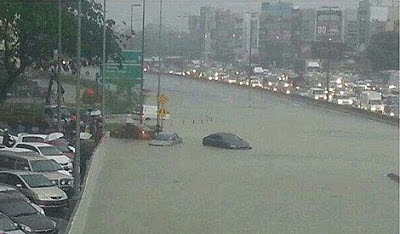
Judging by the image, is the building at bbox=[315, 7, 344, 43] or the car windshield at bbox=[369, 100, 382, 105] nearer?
the car windshield at bbox=[369, 100, 382, 105]

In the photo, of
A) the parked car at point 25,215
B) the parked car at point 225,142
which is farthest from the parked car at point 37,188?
the parked car at point 225,142

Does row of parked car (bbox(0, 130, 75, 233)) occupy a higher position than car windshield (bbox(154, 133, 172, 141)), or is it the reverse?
row of parked car (bbox(0, 130, 75, 233))

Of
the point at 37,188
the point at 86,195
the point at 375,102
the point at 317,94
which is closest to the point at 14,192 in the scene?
the point at 37,188

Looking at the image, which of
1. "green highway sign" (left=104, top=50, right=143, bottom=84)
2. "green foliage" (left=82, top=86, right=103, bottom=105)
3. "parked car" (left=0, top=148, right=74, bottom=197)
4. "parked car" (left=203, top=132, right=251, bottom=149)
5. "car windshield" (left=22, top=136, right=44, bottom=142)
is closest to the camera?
"parked car" (left=0, top=148, right=74, bottom=197)

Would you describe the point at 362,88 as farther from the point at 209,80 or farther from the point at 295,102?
the point at 209,80

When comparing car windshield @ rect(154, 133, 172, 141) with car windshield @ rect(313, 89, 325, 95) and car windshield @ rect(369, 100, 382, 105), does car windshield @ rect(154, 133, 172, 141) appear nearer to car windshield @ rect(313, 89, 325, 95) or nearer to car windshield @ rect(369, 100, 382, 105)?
car windshield @ rect(369, 100, 382, 105)

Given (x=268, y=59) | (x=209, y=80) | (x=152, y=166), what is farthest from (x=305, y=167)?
(x=268, y=59)

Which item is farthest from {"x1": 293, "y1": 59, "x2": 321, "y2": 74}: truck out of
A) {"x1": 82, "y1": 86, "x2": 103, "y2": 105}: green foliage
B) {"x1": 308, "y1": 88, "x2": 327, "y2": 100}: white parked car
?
{"x1": 82, "y1": 86, "x2": 103, "y2": 105}: green foliage

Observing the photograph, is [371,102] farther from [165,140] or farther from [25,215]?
[25,215]
